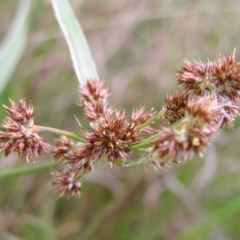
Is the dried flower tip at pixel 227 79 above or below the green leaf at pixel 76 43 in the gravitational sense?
below

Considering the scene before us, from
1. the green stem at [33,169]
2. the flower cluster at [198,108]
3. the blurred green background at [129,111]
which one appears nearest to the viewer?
the flower cluster at [198,108]

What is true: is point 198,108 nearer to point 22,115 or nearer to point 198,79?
point 198,79

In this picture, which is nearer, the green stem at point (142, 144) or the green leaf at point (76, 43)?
the green stem at point (142, 144)

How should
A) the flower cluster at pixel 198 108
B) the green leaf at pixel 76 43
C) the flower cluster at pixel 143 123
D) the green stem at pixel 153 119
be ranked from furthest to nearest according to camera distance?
the green leaf at pixel 76 43, the green stem at pixel 153 119, the flower cluster at pixel 143 123, the flower cluster at pixel 198 108

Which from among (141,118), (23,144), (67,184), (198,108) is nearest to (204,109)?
(198,108)

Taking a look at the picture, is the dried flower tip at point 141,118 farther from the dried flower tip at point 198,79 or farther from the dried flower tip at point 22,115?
the dried flower tip at point 22,115

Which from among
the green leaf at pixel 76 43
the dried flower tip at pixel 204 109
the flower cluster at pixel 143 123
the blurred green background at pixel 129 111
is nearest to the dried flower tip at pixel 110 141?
the flower cluster at pixel 143 123

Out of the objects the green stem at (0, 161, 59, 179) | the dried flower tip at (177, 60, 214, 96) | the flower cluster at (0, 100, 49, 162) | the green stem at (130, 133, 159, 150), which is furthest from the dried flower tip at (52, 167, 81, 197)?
the dried flower tip at (177, 60, 214, 96)
